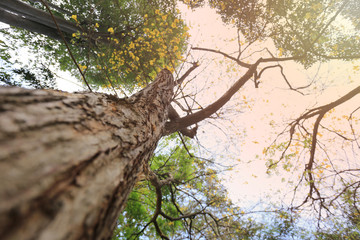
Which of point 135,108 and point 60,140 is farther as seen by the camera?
point 135,108

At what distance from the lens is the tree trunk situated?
1.23 feet

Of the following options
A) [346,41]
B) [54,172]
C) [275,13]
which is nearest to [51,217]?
[54,172]

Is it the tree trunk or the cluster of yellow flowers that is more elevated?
the cluster of yellow flowers

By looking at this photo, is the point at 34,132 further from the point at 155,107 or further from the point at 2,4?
the point at 2,4

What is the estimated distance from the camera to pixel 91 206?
1.82ft

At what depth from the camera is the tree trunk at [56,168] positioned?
0.38 m

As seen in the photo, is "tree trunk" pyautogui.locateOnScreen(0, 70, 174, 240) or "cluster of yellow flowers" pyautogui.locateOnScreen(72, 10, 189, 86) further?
"cluster of yellow flowers" pyautogui.locateOnScreen(72, 10, 189, 86)

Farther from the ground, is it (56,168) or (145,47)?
(145,47)

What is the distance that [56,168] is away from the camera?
50cm

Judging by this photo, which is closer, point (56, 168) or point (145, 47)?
point (56, 168)

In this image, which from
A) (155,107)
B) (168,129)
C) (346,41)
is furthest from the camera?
(346,41)

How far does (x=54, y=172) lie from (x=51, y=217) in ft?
0.42

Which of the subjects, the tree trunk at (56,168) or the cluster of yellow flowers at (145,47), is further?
the cluster of yellow flowers at (145,47)

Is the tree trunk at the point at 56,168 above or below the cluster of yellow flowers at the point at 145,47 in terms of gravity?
below
